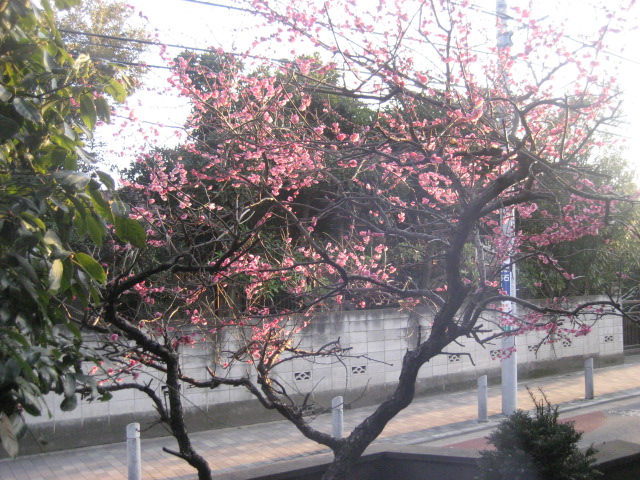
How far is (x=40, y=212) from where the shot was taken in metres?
2.08

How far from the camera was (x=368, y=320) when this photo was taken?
1107 cm

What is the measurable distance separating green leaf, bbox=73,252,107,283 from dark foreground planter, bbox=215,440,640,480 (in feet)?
9.08

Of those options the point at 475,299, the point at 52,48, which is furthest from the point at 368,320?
the point at 52,48

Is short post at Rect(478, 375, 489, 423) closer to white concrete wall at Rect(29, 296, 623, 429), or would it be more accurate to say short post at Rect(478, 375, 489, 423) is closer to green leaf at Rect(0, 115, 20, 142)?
white concrete wall at Rect(29, 296, 623, 429)

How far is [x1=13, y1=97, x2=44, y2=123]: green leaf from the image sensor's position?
2.27 meters

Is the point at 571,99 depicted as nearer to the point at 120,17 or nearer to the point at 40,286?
the point at 40,286

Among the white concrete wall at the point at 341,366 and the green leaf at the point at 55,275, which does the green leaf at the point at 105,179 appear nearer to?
the green leaf at the point at 55,275

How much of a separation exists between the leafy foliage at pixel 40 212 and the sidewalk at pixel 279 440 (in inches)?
222

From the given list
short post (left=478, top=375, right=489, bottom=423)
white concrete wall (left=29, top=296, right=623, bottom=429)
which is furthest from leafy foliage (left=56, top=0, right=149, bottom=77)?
short post (left=478, top=375, right=489, bottom=423)

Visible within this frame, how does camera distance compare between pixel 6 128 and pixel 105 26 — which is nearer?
pixel 6 128

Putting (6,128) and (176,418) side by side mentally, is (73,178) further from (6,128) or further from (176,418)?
(176,418)

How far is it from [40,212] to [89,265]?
0.35 m

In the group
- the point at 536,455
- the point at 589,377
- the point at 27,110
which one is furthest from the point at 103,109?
the point at 589,377

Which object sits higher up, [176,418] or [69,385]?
[69,385]
